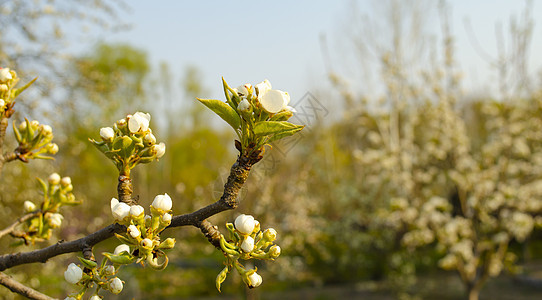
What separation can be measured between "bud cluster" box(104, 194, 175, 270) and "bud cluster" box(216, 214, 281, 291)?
11cm

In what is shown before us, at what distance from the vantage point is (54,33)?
5.18 metres

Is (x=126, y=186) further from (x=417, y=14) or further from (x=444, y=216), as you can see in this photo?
(x=417, y=14)

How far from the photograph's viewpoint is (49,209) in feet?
4.26

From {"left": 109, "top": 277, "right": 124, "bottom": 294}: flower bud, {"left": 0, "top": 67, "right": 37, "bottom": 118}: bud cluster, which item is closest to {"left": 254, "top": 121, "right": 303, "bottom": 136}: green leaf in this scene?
{"left": 109, "top": 277, "right": 124, "bottom": 294}: flower bud

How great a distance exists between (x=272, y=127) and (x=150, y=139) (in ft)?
0.96

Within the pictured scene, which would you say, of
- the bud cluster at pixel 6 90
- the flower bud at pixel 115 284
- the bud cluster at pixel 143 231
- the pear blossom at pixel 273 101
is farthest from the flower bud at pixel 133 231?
the bud cluster at pixel 6 90

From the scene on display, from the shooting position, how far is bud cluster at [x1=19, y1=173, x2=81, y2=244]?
4.18ft

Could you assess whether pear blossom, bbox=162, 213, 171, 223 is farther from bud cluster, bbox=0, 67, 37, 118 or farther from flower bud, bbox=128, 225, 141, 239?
bud cluster, bbox=0, 67, 37, 118

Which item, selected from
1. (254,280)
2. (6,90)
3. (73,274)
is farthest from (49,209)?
(254,280)

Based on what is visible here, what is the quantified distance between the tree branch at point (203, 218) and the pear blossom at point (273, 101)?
0.33 ft

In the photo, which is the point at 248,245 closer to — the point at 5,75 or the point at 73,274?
the point at 73,274

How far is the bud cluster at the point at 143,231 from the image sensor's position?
2.59ft

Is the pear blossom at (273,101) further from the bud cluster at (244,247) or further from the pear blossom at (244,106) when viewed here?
the bud cluster at (244,247)

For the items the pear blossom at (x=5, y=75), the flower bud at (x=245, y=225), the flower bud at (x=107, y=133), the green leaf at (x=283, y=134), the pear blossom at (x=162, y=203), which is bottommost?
the flower bud at (x=245, y=225)
